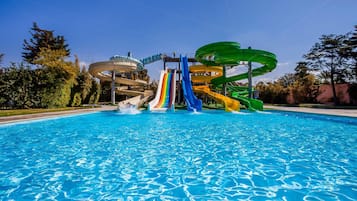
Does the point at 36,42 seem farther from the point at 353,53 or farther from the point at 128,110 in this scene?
the point at 353,53

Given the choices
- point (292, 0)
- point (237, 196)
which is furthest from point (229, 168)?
point (292, 0)

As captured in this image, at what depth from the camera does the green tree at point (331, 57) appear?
24.3 m

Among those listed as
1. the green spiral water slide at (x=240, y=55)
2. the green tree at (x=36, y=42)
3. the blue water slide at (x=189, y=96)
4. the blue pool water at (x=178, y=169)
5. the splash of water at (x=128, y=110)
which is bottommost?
the blue pool water at (x=178, y=169)

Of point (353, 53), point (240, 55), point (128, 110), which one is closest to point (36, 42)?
point (128, 110)

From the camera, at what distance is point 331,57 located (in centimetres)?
2514

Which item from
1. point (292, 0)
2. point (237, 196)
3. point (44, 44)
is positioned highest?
point (44, 44)

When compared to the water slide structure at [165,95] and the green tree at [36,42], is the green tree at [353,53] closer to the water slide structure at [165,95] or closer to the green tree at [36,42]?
the water slide structure at [165,95]

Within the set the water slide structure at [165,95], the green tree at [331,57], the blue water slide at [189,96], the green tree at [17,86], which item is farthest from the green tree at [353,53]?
the green tree at [17,86]

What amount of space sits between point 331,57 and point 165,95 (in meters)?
22.6

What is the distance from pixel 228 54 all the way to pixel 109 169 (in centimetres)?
1378

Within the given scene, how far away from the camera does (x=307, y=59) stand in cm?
2722

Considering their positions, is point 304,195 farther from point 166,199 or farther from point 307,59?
point 307,59

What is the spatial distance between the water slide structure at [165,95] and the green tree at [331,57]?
19.9 meters

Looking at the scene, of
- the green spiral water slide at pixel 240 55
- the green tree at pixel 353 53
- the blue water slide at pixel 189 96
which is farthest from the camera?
the green tree at pixel 353 53
